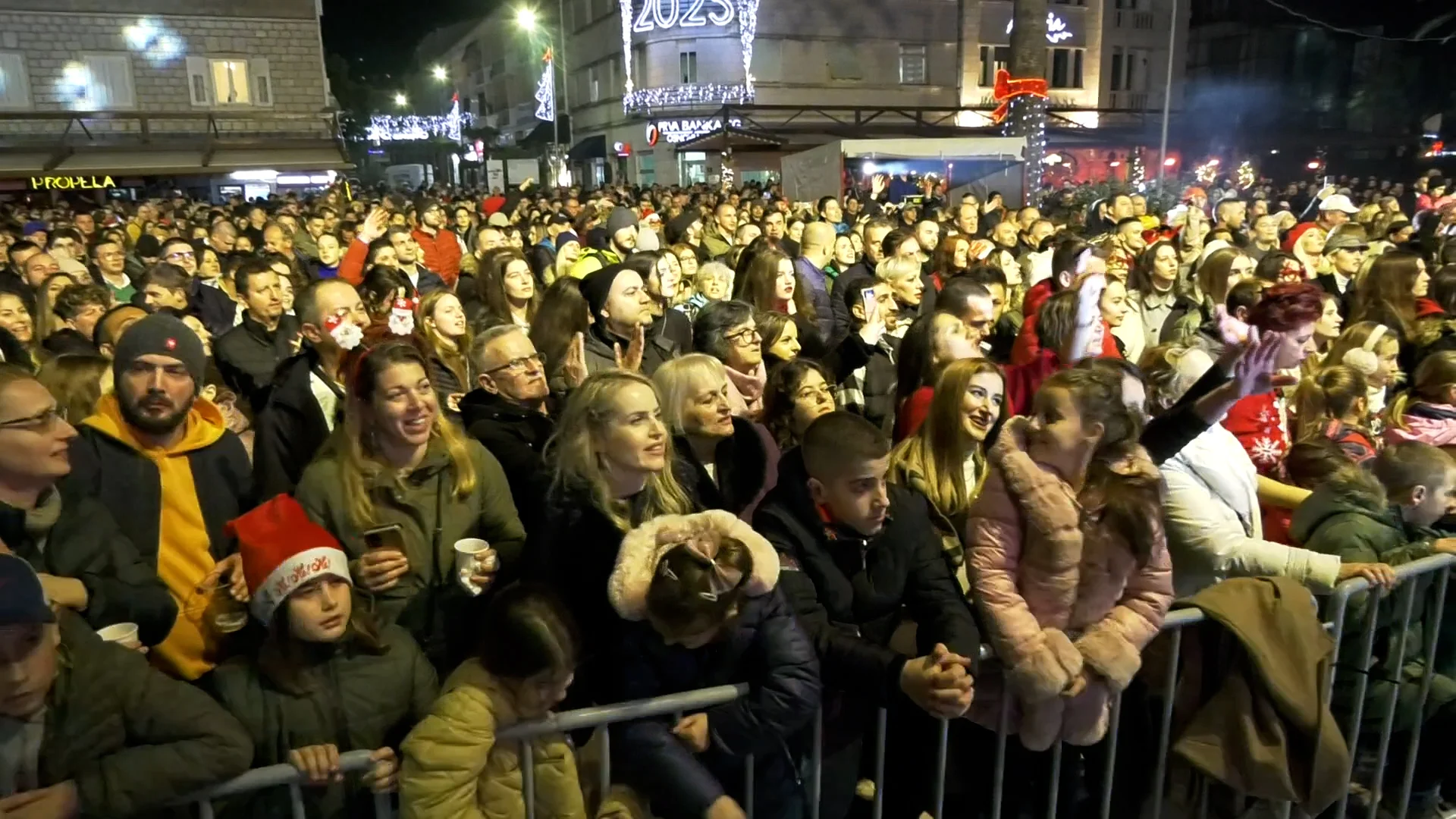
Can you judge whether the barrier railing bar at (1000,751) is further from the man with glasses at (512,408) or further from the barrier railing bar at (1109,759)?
the man with glasses at (512,408)

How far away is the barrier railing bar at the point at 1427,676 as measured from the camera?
3.26 metres

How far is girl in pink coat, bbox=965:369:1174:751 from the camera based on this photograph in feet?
9.04

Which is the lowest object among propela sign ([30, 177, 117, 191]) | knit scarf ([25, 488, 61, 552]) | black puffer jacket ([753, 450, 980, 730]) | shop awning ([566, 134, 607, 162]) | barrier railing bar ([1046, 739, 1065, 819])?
barrier railing bar ([1046, 739, 1065, 819])

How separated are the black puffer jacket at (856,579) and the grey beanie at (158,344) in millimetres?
2133

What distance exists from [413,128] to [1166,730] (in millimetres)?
53390

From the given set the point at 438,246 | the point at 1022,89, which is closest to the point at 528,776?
the point at 438,246

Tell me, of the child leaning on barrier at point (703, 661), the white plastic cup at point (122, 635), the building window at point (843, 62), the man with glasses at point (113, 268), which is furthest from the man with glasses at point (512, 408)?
the building window at point (843, 62)

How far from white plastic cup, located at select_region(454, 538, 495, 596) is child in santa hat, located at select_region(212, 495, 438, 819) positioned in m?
0.38

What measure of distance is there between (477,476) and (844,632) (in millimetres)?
1356

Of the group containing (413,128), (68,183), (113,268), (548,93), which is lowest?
(113,268)

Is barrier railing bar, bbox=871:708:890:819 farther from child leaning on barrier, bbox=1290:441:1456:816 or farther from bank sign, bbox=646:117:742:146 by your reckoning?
bank sign, bbox=646:117:742:146

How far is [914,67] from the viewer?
40188mm

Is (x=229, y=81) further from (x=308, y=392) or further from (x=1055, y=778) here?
(x=1055, y=778)

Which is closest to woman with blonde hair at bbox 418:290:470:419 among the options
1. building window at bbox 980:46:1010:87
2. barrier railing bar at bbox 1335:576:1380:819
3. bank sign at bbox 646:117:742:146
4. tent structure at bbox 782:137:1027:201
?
barrier railing bar at bbox 1335:576:1380:819
